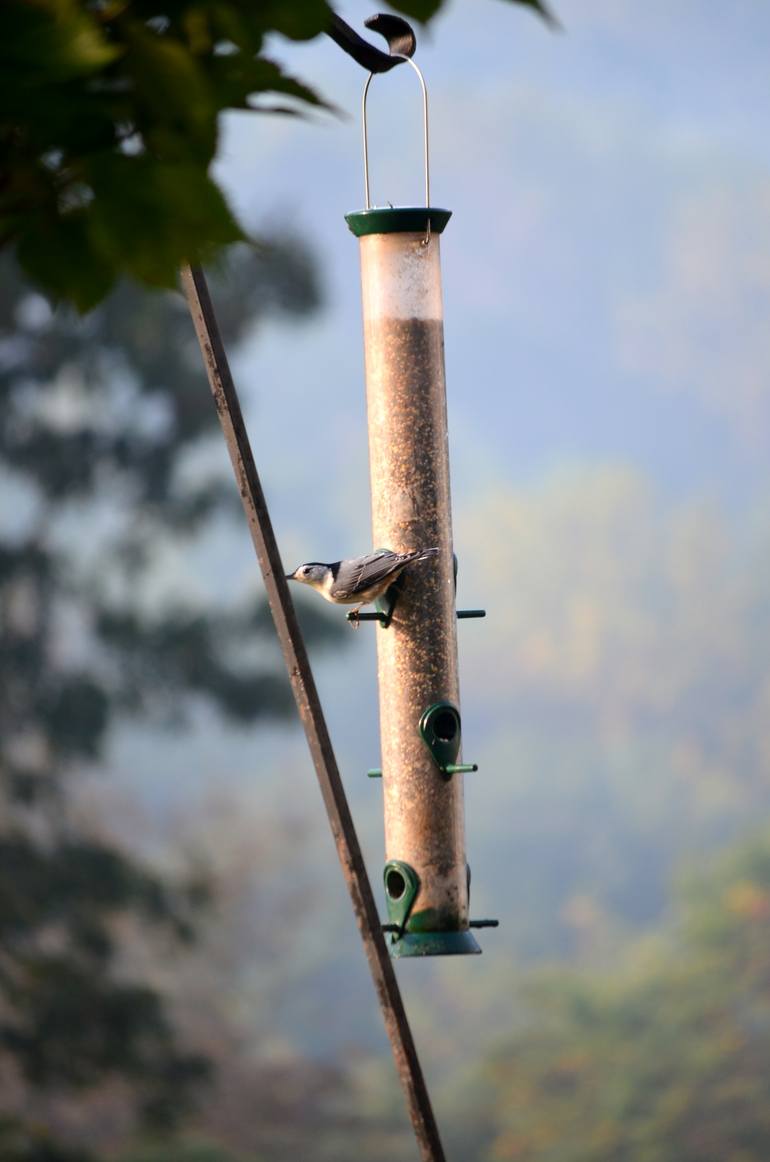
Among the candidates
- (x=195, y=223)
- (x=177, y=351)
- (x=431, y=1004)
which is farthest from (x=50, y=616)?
(x=195, y=223)

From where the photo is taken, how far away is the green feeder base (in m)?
3.34

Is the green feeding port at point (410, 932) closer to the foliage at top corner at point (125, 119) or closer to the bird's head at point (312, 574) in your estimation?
the bird's head at point (312, 574)

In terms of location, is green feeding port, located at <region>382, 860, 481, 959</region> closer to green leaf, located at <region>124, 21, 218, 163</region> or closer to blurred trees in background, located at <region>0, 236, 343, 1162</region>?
green leaf, located at <region>124, 21, 218, 163</region>

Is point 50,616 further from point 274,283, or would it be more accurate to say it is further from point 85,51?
point 85,51

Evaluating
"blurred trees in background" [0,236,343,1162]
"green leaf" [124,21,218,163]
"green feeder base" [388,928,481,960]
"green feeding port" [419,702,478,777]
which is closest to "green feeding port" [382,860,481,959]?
"green feeder base" [388,928,481,960]

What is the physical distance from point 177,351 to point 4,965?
3.97 metres

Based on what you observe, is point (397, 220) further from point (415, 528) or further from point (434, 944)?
point (434, 944)

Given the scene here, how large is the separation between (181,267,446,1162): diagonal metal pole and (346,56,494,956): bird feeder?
2.75ft

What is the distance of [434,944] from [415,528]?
31.3 inches

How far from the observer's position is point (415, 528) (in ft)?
11.3

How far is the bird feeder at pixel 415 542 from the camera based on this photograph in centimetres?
344

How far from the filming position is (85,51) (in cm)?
82

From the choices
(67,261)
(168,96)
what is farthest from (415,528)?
(168,96)

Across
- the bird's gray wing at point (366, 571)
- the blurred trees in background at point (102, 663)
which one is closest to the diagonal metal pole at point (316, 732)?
the bird's gray wing at point (366, 571)
